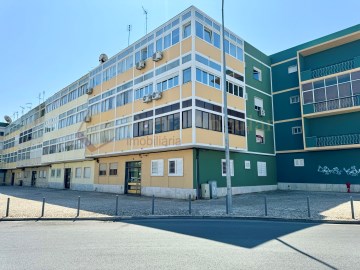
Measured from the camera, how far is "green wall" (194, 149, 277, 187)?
67.5 feet

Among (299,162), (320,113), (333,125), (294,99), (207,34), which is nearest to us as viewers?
(207,34)

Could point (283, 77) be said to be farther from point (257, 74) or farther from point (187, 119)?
point (187, 119)

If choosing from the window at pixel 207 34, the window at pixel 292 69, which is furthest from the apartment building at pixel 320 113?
the window at pixel 207 34

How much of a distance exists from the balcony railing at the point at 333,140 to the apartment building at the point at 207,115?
10 centimetres

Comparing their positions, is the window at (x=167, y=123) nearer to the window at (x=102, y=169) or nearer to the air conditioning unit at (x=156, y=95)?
the air conditioning unit at (x=156, y=95)

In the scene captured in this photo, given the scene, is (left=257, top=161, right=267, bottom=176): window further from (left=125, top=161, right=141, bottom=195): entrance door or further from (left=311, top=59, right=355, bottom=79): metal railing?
(left=125, top=161, right=141, bottom=195): entrance door

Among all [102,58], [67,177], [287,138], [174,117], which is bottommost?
[67,177]

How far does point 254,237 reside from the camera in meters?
8.09

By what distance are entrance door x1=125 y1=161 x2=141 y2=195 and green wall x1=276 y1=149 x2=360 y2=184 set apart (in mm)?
15037

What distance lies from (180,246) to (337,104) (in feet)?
76.6

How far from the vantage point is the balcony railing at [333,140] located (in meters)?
23.5

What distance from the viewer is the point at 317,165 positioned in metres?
25.5

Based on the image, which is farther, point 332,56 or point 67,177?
point 67,177

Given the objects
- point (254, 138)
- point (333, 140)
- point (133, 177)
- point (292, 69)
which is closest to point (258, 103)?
point (254, 138)
